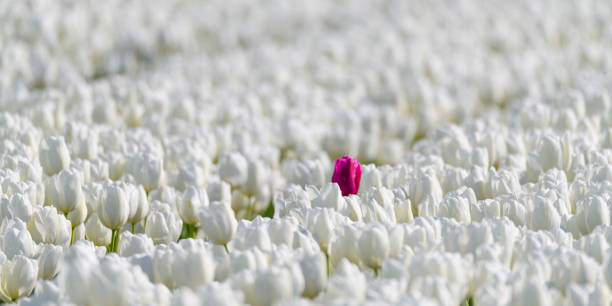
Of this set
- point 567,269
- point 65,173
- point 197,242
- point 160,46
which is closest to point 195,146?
point 65,173

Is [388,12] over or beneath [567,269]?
over

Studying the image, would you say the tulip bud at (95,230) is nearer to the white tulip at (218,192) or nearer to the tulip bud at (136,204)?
the tulip bud at (136,204)

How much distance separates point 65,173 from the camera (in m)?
3.92

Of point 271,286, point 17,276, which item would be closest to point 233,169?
point 17,276

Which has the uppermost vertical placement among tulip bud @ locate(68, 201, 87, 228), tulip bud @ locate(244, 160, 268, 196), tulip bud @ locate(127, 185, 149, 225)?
tulip bud @ locate(244, 160, 268, 196)

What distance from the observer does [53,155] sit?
4.49 meters

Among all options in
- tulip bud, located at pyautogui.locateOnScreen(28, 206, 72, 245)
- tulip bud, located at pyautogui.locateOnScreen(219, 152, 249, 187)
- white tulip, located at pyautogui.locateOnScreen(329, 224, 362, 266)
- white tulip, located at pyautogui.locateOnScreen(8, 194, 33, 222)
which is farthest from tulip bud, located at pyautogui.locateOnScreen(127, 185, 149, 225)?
white tulip, located at pyautogui.locateOnScreen(329, 224, 362, 266)

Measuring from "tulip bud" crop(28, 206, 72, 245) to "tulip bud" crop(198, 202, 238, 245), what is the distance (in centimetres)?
75

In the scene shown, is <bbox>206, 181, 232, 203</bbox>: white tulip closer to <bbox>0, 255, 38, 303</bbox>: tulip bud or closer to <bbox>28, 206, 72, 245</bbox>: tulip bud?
<bbox>28, 206, 72, 245</bbox>: tulip bud

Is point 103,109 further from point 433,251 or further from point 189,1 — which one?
point 189,1

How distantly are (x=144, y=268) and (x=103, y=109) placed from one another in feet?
12.7

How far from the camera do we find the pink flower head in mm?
3975

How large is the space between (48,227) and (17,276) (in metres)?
0.47

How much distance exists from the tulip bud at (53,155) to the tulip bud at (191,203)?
840 mm
